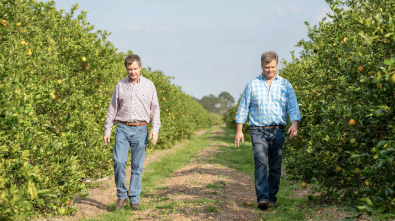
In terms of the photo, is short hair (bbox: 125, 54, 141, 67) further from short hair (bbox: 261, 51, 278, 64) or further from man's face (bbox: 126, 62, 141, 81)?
short hair (bbox: 261, 51, 278, 64)

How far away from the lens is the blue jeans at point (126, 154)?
479cm

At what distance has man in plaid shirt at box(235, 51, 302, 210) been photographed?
473 centimetres

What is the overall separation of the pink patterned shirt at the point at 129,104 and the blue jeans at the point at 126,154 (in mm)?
Answer: 145

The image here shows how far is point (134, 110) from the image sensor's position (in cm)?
485

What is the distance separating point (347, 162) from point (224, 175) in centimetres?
451

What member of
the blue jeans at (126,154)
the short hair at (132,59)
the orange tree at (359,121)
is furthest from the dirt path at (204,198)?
the short hair at (132,59)

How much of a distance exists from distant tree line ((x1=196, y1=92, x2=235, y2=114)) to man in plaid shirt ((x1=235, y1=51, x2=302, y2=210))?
134 metres

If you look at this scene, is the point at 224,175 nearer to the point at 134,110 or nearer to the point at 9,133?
the point at 134,110

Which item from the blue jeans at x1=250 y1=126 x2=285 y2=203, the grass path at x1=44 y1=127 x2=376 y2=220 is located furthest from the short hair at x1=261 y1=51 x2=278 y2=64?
the grass path at x1=44 y1=127 x2=376 y2=220

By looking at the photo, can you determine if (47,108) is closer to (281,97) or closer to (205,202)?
(205,202)

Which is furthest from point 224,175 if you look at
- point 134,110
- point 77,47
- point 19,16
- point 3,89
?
point 3,89

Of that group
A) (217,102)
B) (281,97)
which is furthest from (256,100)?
(217,102)

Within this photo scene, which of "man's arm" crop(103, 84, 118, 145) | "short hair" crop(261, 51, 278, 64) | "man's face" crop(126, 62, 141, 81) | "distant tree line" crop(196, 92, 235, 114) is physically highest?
"distant tree line" crop(196, 92, 235, 114)

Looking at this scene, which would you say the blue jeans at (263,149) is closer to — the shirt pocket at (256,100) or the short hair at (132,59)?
the shirt pocket at (256,100)
